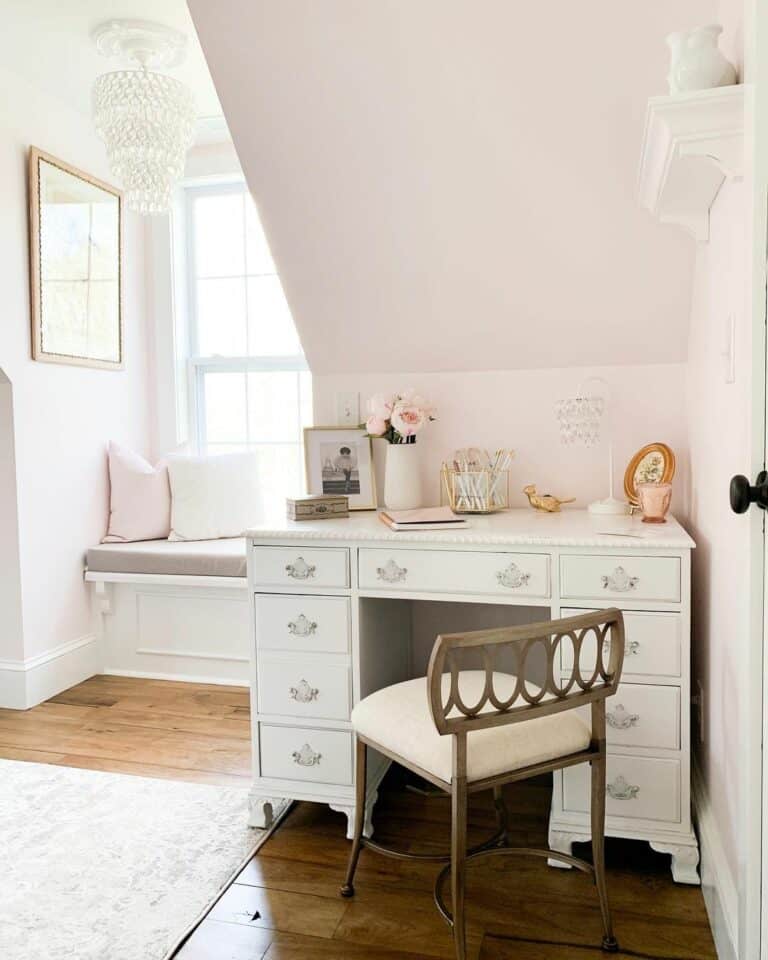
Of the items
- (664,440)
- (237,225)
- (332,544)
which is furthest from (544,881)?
(237,225)

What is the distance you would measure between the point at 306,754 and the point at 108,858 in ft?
1.83

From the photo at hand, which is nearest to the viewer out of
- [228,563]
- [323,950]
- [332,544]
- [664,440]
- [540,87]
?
[323,950]

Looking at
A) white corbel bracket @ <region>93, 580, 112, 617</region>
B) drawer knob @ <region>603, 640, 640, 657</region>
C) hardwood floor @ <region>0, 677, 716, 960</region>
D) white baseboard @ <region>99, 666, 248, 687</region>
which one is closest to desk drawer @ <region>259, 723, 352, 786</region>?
hardwood floor @ <region>0, 677, 716, 960</region>

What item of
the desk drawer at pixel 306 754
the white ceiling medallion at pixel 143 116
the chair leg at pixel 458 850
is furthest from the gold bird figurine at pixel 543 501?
the white ceiling medallion at pixel 143 116

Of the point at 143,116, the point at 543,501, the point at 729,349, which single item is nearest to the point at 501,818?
the point at 543,501

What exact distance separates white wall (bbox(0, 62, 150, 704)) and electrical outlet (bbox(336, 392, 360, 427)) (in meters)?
1.32

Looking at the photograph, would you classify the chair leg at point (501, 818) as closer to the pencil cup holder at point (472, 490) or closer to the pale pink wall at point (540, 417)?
the pencil cup holder at point (472, 490)

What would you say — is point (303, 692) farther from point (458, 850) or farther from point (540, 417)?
point (540, 417)

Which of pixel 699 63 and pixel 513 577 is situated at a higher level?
pixel 699 63

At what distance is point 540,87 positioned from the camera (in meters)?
1.98

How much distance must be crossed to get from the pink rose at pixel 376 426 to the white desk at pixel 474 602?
0.29m

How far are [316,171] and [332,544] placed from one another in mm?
1049

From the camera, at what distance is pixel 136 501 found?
3588 mm

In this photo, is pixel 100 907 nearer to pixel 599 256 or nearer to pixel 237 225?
pixel 599 256
